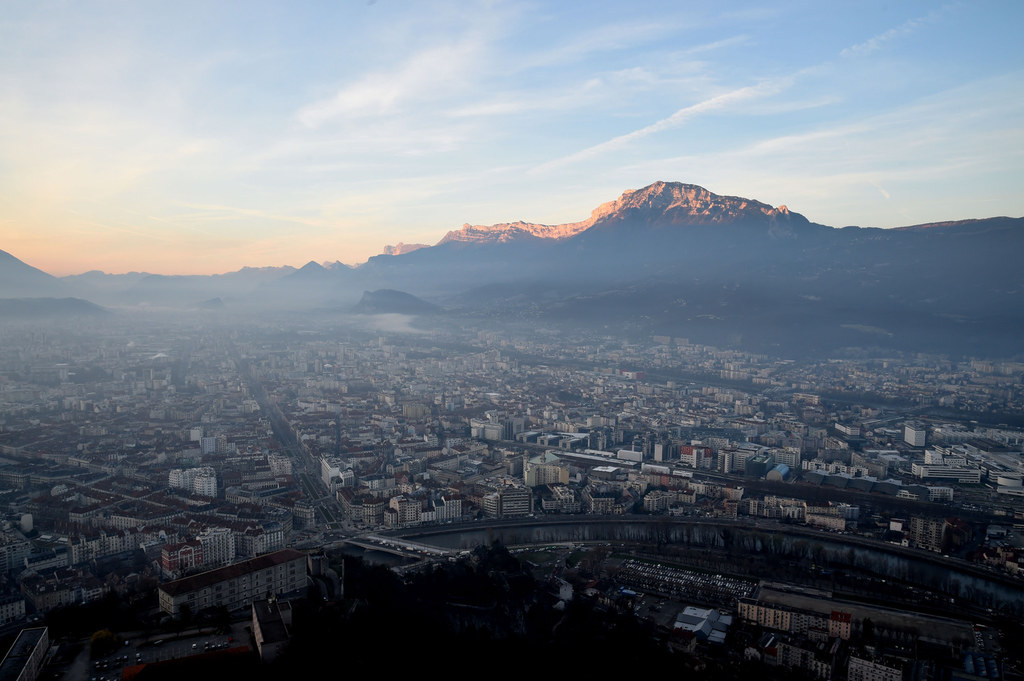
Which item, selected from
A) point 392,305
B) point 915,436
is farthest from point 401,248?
point 915,436

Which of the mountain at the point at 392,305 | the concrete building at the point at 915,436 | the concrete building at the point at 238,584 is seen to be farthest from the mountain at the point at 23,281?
the concrete building at the point at 915,436

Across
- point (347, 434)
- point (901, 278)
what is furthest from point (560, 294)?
point (347, 434)

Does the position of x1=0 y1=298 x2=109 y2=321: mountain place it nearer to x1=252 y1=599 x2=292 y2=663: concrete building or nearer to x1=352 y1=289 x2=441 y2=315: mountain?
x1=352 y1=289 x2=441 y2=315: mountain

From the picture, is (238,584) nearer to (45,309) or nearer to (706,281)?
(45,309)

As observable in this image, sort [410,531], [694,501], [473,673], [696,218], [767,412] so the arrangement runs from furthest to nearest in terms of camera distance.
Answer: [696,218]
[767,412]
[694,501]
[410,531]
[473,673]

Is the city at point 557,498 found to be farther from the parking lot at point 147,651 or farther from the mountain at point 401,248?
the mountain at point 401,248

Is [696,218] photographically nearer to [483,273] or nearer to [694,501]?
[483,273]

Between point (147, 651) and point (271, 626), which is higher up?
point (271, 626)

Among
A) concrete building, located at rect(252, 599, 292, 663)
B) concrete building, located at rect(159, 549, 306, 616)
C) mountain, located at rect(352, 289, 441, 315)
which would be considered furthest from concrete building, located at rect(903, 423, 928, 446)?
mountain, located at rect(352, 289, 441, 315)

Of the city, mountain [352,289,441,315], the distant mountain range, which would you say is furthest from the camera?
mountain [352,289,441,315]
